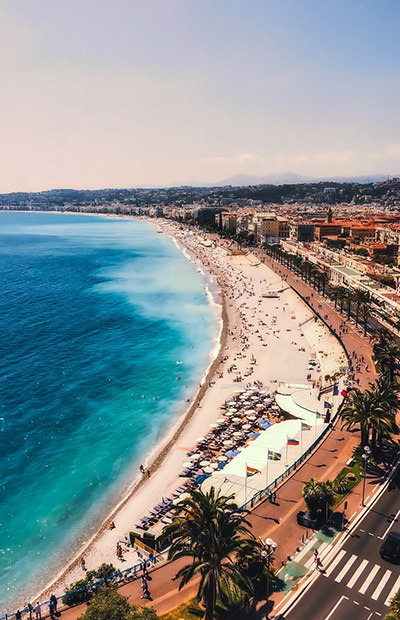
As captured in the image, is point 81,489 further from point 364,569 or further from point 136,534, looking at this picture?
point 364,569

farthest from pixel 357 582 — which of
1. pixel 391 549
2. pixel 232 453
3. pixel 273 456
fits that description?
pixel 232 453

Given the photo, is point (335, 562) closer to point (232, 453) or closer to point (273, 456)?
point (273, 456)

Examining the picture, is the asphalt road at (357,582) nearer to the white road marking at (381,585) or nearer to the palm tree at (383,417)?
the white road marking at (381,585)

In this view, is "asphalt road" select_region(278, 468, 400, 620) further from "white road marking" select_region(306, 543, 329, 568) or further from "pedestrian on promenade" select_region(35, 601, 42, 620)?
"pedestrian on promenade" select_region(35, 601, 42, 620)

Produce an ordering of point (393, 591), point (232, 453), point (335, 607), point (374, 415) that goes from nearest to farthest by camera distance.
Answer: point (335, 607) < point (393, 591) < point (374, 415) < point (232, 453)

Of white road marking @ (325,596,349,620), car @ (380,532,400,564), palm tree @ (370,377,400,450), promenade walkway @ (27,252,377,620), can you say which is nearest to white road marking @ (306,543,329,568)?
promenade walkway @ (27,252,377,620)

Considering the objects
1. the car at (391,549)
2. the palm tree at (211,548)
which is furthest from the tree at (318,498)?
the palm tree at (211,548)
